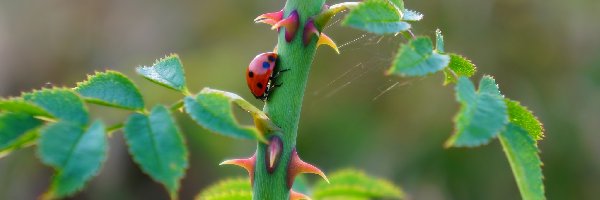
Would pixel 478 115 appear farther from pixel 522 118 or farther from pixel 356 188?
pixel 356 188

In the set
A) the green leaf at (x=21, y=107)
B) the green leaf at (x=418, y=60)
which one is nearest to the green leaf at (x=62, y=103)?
the green leaf at (x=21, y=107)

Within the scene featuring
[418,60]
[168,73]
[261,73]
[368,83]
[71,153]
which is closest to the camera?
[71,153]

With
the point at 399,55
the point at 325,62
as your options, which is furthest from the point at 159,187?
the point at 399,55

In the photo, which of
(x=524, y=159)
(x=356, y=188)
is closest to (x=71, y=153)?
(x=524, y=159)

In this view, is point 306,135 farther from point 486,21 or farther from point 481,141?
point 481,141

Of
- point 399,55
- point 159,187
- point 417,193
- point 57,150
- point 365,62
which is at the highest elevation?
point 365,62

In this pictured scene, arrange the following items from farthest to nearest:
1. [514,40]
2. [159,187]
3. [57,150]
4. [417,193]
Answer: [159,187]
[514,40]
[417,193]
[57,150]

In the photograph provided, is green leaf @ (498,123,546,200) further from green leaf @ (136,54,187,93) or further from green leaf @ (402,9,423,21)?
green leaf @ (136,54,187,93)
